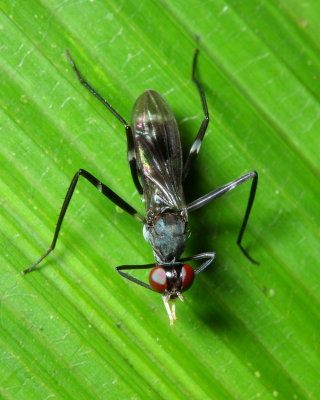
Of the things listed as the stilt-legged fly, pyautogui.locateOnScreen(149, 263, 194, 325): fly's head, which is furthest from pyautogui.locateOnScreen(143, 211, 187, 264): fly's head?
pyautogui.locateOnScreen(149, 263, 194, 325): fly's head

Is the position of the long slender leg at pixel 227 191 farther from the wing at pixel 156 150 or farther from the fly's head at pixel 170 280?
the fly's head at pixel 170 280

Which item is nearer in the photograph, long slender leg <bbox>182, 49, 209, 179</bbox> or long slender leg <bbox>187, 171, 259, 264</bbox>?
long slender leg <bbox>187, 171, 259, 264</bbox>

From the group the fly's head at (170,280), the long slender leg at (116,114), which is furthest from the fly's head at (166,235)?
the long slender leg at (116,114)

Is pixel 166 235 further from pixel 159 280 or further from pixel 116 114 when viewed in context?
pixel 116 114

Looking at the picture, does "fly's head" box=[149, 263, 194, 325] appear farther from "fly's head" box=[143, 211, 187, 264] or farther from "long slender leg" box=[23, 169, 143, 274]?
"long slender leg" box=[23, 169, 143, 274]

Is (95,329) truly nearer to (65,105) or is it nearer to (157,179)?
(157,179)
